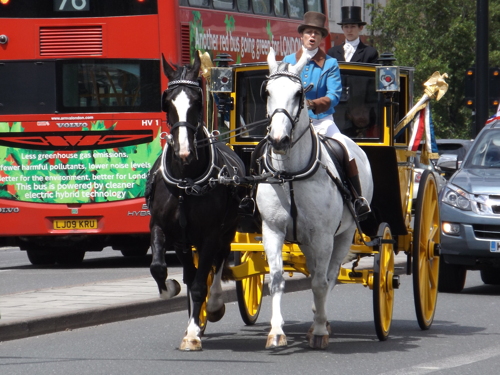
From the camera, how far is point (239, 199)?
9.21 meters

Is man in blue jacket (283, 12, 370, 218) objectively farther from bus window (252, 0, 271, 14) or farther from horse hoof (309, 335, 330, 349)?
bus window (252, 0, 271, 14)

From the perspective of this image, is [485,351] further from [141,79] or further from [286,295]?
[141,79]

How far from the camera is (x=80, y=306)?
10.8 metres

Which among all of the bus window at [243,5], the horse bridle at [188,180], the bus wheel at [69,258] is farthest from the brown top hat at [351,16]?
the bus wheel at [69,258]

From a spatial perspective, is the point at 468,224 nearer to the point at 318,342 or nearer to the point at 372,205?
the point at 372,205

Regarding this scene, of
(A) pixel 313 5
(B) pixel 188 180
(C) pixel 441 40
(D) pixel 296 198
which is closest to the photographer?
(D) pixel 296 198

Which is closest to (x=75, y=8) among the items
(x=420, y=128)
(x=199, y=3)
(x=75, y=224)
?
(x=199, y=3)

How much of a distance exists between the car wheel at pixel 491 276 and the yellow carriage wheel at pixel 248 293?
4.66m

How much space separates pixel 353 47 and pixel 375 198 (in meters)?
2.25

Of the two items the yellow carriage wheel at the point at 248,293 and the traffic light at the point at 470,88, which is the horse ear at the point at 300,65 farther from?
the traffic light at the point at 470,88

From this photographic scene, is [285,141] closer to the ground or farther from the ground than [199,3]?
closer to the ground

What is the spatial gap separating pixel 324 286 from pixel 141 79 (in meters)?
8.33

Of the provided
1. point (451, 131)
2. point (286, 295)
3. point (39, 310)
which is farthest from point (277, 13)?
point (451, 131)

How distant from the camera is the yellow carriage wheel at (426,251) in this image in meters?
10.0
